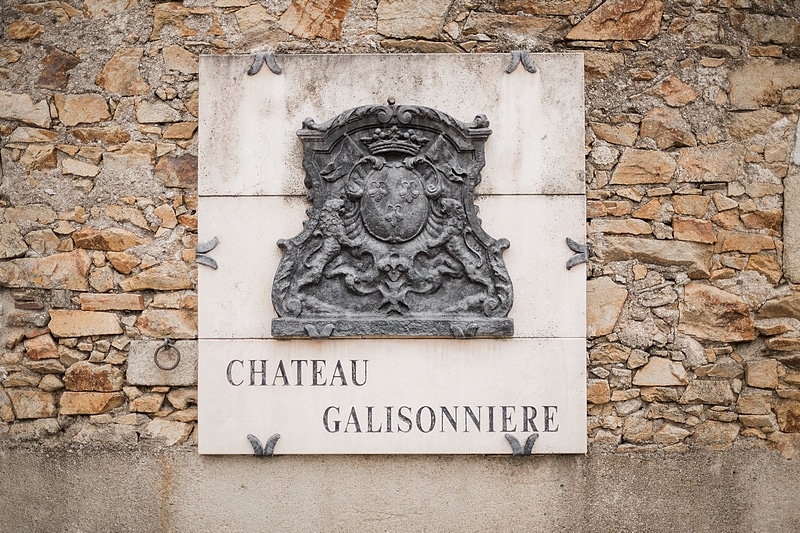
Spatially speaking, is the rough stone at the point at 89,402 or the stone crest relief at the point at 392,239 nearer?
the stone crest relief at the point at 392,239

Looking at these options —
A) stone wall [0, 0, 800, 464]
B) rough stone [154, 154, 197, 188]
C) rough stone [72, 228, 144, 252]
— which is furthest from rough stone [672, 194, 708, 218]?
rough stone [72, 228, 144, 252]

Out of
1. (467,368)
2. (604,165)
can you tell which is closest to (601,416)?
(467,368)

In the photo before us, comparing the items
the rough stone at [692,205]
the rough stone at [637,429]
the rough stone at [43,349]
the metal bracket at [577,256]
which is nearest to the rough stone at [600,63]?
the rough stone at [692,205]

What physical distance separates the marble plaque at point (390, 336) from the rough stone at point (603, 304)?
61mm

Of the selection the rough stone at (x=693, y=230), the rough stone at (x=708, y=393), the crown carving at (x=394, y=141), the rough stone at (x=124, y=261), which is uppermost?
the crown carving at (x=394, y=141)

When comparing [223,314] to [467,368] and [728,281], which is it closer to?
[467,368]

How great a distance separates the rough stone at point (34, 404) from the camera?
3744mm

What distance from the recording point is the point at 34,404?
3746 mm

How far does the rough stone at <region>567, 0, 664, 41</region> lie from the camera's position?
374cm

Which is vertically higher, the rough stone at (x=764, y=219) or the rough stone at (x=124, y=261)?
the rough stone at (x=764, y=219)

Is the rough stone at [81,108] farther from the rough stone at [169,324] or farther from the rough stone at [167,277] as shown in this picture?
the rough stone at [169,324]

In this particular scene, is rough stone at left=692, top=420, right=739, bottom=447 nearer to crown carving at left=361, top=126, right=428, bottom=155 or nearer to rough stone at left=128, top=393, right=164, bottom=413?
crown carving at left=361, top=126, right=428, bottom=155

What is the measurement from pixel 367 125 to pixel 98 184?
1.36m

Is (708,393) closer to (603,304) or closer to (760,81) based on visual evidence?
(603,304)
